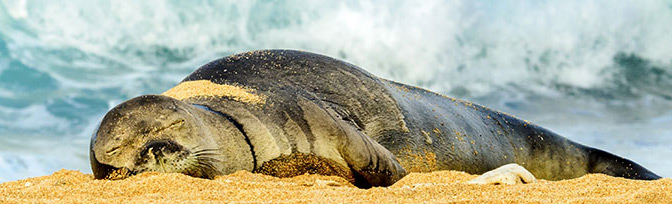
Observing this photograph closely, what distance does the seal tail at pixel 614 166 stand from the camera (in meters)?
8.00

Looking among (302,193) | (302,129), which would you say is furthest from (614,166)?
(302,193)

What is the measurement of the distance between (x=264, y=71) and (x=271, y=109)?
3.04 ft

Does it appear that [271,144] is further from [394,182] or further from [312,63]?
[312,63]

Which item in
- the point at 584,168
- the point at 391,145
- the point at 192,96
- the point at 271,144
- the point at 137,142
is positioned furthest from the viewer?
the point at 584,168

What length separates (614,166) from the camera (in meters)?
8.20

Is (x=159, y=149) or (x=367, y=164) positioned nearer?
(x=159, y=149)

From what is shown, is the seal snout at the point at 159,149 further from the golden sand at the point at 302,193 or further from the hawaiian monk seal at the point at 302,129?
the golden sand at the point at 302,193

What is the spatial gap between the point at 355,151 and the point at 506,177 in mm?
1137

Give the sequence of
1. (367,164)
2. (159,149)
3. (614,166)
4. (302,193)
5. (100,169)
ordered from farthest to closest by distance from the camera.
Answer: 1. (614,166)
2. (367,164)
3. (100,169)
4. (159,149)
5. (302,193)

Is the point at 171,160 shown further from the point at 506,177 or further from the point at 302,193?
the point at 506,177

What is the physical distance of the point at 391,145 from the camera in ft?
19.7

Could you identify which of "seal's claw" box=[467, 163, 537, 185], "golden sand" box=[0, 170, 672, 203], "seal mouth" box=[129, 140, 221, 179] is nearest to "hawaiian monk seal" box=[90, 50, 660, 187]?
"seal mouth" box=[129, 140, 221, 179]

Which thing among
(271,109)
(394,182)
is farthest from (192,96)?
(394,182)

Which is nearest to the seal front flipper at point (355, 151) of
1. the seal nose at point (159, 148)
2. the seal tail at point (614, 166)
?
the seal nose at point (159, 148)
